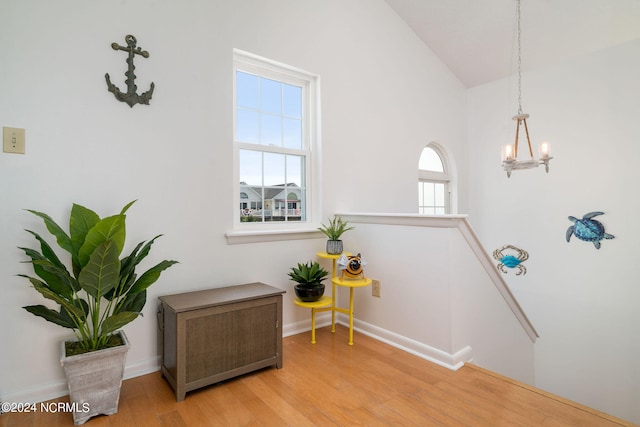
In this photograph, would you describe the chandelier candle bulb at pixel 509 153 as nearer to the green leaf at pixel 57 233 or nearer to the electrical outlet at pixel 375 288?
the electrical outlet at pixel 375 288

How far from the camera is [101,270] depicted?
162 centimetres

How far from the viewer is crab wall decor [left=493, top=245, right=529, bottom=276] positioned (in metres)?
4.18

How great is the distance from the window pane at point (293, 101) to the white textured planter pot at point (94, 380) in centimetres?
216

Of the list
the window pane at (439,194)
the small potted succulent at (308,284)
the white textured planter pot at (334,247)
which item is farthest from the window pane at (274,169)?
the window pane at (439,194)

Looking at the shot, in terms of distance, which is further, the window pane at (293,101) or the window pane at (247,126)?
the window pane at (293,101)

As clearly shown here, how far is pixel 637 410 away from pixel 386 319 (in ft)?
9.20

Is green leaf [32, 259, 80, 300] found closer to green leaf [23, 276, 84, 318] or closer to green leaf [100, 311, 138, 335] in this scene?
green leaf [23, 276, 84, 318]

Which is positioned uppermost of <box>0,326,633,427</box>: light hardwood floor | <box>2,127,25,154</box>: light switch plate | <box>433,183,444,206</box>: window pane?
<box>2,127,25,154</box>: light switch plate

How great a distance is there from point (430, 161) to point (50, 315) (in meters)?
4.16

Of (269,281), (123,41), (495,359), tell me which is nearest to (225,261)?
(269,281)

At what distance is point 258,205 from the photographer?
2.80 meters

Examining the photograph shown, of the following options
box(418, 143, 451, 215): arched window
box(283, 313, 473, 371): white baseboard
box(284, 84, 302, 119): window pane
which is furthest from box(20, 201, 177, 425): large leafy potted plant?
box(418, 143, 451, 215): arched window

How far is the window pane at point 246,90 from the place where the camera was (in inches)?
107

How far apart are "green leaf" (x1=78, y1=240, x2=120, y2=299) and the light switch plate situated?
0.80 meters
